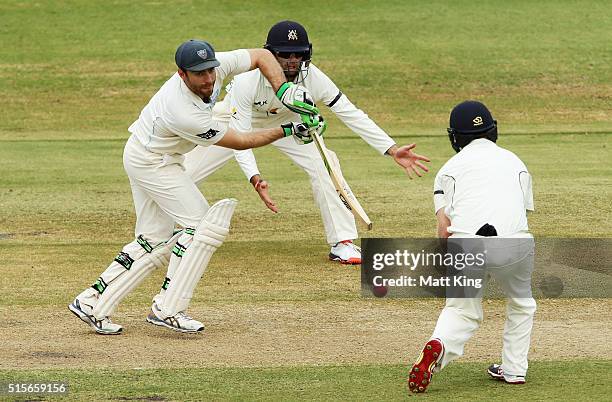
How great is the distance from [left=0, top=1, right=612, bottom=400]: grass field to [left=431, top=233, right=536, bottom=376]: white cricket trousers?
7.4 inches

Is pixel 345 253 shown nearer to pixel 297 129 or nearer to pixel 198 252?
pixel 297 129

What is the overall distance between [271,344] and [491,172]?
6.51 ft

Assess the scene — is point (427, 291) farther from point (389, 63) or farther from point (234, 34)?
point (234, 34)

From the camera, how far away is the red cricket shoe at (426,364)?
6.54 meters

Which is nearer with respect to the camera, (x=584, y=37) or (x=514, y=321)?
(x=514, y=321)

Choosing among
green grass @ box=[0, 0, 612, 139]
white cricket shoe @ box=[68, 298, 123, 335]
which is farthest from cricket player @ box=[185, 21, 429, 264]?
green grass @ box=[0, 0, 612, 139]

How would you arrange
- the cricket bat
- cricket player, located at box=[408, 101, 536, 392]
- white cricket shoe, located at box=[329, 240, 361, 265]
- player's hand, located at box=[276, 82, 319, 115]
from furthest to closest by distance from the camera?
white cricket shoe, located at box=[329, 240, 361, 265], the cricket bat, player's hand, located at box=[276, 82, 319, 115], cricket player, located at box=[408, 101, 536, 392]

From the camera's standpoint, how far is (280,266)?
10.4 m

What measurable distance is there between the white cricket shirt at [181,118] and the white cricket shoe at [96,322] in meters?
1.16

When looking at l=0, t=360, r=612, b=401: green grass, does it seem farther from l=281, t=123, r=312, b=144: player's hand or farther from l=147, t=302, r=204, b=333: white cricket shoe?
l=281, t=123, r=312, b=144: player's hand

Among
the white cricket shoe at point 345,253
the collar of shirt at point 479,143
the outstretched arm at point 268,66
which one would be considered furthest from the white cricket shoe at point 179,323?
the white cricket shoe at point 345,253

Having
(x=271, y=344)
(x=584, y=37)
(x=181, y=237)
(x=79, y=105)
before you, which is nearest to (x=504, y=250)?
(x=271, y=344)

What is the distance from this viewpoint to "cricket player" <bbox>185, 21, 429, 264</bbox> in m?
10.1

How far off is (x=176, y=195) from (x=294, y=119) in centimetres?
287
